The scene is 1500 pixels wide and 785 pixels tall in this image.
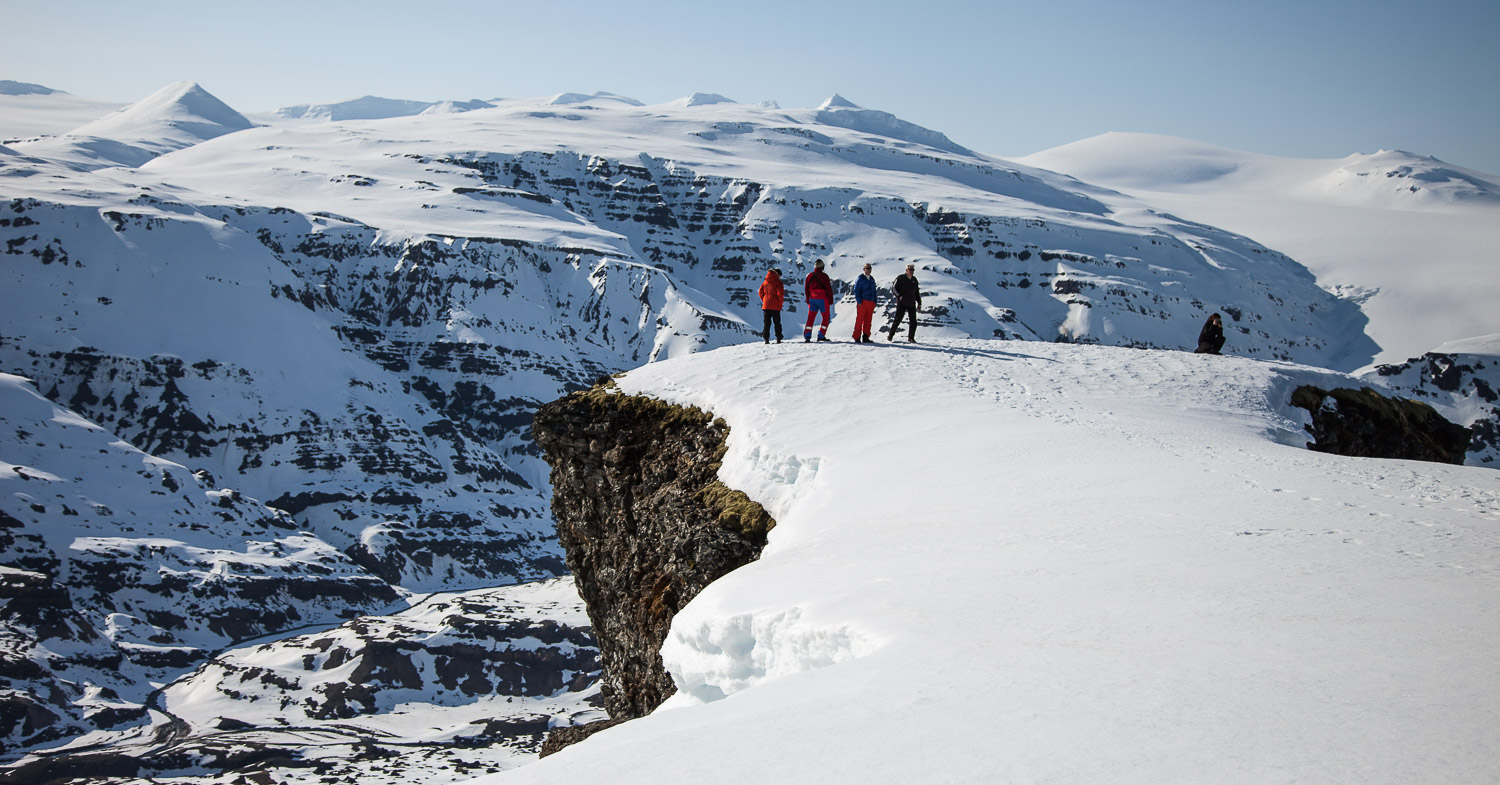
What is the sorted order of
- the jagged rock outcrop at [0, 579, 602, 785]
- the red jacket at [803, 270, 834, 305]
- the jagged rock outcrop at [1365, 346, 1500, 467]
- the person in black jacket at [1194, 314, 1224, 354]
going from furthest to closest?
the jagged rock outcrop at [1365, 346, 1500, 467]
the jagged rock outcrop at [0, 579, 602, 785]
the person in black jacket at [1194, 314, 1224, 354]
the red jacket at [803, 270, 834, 305]

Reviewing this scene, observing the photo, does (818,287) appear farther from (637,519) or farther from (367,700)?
(367,700)

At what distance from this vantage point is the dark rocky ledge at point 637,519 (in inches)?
753

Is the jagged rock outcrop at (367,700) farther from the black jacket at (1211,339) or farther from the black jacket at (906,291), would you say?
the black jacket at (1211,339)

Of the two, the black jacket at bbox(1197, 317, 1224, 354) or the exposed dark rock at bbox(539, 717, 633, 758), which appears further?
the black jacket at bbox(1197, 317, 1224, 354)

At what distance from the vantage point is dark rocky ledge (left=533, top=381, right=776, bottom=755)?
19.1 metres

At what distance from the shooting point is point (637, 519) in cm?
2347

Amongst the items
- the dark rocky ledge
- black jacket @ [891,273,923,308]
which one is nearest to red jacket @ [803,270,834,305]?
black jacket @ [891,273,923,308]

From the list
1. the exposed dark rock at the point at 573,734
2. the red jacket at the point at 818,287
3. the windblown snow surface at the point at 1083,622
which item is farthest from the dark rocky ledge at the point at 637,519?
the red jacket at the point at 818,287

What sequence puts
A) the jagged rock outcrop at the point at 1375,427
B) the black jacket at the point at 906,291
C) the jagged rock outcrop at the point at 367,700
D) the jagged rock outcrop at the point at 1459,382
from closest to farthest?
1. the jagged rock outcrop at the point at 1375,427
2. the black jacket at the point at 906,291
3. the jagged rock outcrop at the point at 367,700
4. the jagged rock outcrop at the point at 1459,382

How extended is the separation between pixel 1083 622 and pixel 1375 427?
22974 millimetres

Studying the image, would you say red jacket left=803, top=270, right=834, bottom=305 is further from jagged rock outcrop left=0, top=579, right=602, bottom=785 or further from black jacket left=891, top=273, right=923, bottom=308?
jagged rock outcrop left=0, top=579, right=602, bottom=785

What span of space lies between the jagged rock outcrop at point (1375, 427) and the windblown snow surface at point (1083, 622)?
849cm

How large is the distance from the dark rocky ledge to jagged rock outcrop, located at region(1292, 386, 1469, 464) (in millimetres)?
16100

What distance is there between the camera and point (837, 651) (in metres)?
9.50
